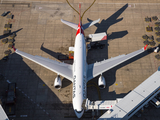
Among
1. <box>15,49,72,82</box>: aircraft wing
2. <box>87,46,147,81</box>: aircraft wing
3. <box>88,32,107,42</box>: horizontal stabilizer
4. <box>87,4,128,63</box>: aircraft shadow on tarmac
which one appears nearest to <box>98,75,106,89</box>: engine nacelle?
<box>87,46,147,81</box>: aircraft wing

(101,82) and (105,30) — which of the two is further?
(105,30)

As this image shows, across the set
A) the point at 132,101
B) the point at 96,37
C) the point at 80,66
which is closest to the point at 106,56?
the point at 96,37

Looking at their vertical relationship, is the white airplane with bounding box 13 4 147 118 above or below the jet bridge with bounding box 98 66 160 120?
above

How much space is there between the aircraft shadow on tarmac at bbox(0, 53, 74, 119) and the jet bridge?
1527 cm

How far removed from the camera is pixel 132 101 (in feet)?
131

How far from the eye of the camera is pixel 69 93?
51125 mm

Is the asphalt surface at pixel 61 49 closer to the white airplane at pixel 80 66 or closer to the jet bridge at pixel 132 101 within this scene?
the white airplane at pixel 80 66

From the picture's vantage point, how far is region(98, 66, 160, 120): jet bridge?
37.7 meters

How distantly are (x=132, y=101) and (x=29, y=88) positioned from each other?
31601 mm

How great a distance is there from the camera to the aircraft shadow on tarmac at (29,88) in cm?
4900

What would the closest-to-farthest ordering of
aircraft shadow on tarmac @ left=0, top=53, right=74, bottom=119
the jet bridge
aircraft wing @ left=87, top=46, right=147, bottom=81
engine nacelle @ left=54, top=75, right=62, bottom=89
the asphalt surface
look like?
1. the jet bridge
2. aircraft shadow on tarmac @ left=0, top=53, right=74, bottom=119
3. the asphalt surface
4. engine nacelle @ left=54, top=75, right=62, bottom=89
5. aircraft wing @ left=87, top=46, right=147, bottom=81

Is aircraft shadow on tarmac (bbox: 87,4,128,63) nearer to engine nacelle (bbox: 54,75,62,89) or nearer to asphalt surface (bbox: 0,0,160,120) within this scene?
asphalt surface (bbox: 0,0,160,120)

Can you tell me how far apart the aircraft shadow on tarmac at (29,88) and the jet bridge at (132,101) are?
15.3m

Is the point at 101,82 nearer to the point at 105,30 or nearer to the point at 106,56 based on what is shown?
the point at 106,56
